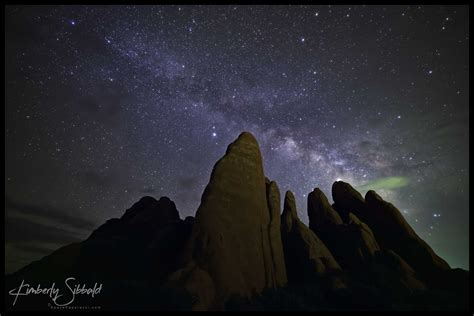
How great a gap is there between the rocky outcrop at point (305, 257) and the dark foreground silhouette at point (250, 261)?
115 millimetres

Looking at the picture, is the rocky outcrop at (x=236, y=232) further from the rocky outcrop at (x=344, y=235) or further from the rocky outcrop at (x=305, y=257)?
the rocky outcrop at (x=344, y=235)

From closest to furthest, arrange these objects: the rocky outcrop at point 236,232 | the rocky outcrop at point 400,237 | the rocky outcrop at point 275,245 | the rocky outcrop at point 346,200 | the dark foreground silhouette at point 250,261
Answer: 1. the dark foreground silhouette at point 250,261
2. the rocky outcrop at point 236,232
3. the rocky outcrop at point 275,245
4. the rocky outcrop at point 400,237
5. the rocky outcrop at point 346,200

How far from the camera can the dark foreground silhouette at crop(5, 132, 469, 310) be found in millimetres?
23484

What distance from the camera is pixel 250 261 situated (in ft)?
90.3

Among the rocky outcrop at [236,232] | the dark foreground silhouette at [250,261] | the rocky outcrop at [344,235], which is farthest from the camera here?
the rocky outcrop at [344,235]

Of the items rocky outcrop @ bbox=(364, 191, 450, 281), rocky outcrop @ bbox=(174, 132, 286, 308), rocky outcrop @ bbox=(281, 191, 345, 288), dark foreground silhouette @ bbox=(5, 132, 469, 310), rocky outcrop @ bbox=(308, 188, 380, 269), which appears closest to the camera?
dark foreground silhouette @ bbox=(5, 132, 469, 310)

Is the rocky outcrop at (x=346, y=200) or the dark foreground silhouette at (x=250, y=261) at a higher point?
Answer: the rocky outcrop at (x=346, y=200)

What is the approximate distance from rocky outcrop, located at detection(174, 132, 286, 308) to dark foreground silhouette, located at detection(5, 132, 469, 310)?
10 cm

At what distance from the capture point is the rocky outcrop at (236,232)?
25.2 m

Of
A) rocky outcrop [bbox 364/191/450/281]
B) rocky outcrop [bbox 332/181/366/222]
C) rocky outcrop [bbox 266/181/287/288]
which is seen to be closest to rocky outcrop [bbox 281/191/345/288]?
rocky outcrop [bbox 266/181/287/288]

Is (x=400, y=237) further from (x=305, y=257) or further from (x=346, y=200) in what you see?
(x=305, y=257)

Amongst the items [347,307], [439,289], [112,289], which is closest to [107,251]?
[112,289]

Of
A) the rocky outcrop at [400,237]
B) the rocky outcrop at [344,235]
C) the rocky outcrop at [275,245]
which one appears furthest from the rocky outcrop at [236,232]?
the rocky outcrop at [400,237]

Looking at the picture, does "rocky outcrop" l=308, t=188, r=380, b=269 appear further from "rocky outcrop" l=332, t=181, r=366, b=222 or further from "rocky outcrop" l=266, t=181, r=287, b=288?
"rocky outcrop" l=266, t=181, r=287, b=288
